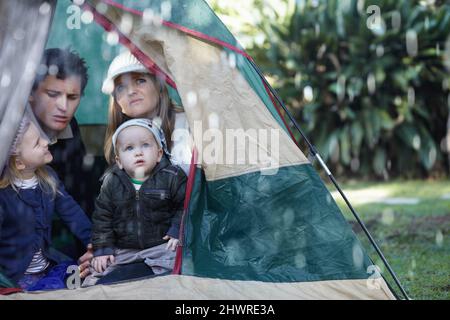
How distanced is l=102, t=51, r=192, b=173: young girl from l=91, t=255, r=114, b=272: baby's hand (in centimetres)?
56

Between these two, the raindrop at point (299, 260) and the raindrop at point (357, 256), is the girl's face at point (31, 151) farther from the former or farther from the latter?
the raindrop at point (357, 256)

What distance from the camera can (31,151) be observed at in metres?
3.06

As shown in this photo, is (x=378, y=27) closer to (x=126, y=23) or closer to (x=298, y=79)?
(x=298, y=79)

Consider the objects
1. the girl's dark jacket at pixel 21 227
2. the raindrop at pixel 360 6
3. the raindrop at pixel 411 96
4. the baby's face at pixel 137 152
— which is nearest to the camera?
the girl's dark jacket at pixel 21 227

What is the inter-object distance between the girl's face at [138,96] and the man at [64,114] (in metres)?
0.29

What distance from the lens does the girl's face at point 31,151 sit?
9.99 feet

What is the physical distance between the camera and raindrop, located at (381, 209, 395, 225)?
4.80m

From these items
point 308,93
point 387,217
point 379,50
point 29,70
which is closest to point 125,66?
point 29,70

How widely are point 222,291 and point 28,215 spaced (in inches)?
39.5

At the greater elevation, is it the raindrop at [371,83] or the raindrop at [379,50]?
the raindrop at [379,50]

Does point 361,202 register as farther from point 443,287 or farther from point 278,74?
point 443,287

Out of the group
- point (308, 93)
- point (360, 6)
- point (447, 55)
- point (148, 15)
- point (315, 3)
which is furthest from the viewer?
point (315, 3)

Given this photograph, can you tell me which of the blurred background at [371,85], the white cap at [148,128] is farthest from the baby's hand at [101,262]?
the blurred background at [371,85]
